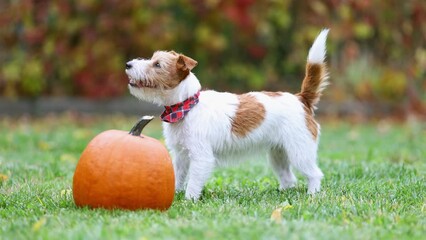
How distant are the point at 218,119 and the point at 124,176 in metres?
1.08

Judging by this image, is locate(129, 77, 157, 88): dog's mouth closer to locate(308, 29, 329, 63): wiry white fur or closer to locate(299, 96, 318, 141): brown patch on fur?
locate(299, 96, 318, 141): brown patch on fur

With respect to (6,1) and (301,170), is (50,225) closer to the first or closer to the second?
(301,170)

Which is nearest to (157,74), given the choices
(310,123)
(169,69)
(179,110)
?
(169,69)

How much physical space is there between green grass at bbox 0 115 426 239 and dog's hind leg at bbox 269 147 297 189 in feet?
0.38

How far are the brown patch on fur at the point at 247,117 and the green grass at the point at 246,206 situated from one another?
0.51m

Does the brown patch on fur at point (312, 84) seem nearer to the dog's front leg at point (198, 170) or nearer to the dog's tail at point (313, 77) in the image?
the dog's tail at point (313, 77)

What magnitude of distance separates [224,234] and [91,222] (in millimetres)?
863

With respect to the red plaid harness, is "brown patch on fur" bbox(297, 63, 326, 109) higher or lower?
higher

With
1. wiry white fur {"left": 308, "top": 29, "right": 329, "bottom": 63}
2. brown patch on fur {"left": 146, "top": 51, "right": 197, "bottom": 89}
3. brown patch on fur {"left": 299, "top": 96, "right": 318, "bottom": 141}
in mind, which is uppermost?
wiry white fur {"left": 308, "top": 29, "right": 329, "bottom": 63}

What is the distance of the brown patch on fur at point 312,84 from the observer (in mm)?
5723

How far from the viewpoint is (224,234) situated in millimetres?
3787

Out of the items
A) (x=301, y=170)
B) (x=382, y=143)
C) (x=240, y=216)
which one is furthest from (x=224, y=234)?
(x=382, y=143)

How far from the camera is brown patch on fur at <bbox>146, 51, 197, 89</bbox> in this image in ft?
16.7

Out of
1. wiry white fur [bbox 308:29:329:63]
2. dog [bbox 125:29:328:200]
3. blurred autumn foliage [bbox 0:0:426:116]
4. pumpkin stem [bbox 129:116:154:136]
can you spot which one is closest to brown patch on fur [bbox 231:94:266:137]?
dog [bbox 125:29:328:200]
